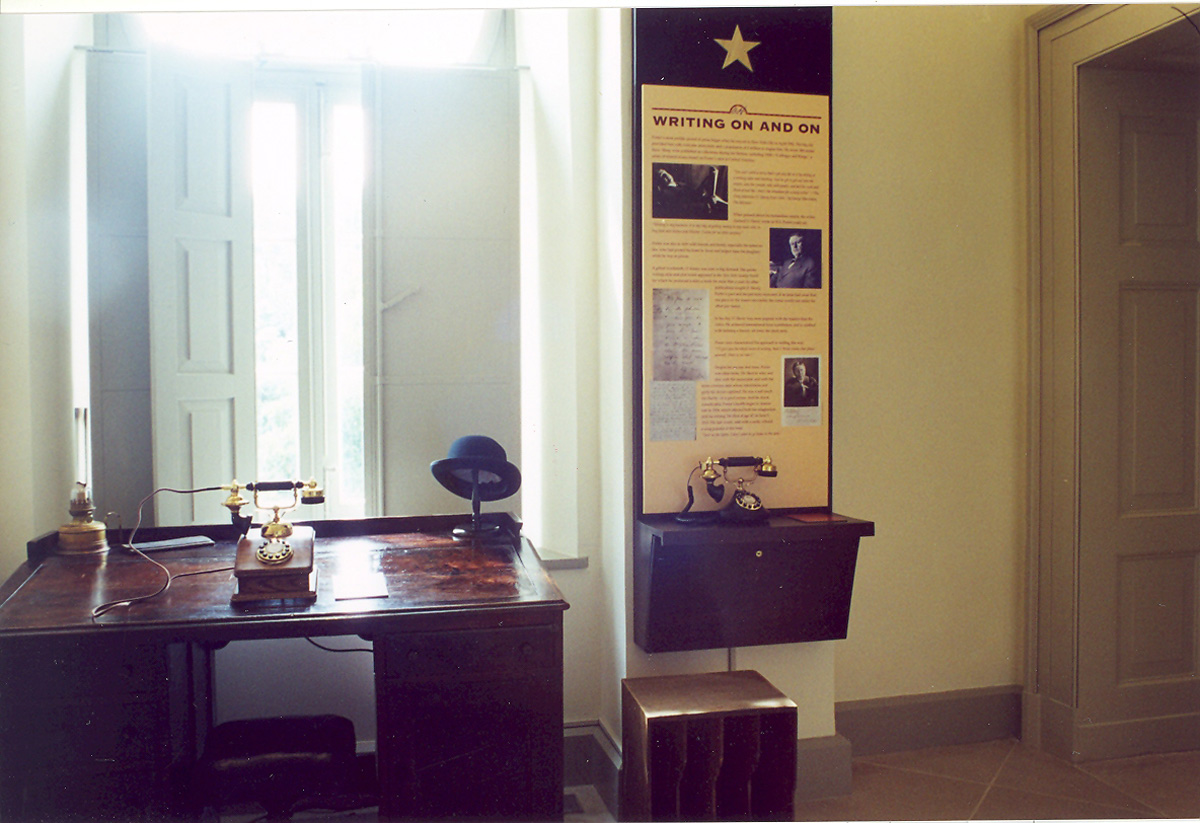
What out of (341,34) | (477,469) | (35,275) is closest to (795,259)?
(477,469)

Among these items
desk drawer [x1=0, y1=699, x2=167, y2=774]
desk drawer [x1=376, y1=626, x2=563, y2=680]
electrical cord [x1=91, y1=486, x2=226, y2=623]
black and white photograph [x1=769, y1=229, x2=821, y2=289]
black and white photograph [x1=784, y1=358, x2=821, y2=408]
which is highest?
black and white photograph [x1=769, y1=229, x2=821, y2=289]

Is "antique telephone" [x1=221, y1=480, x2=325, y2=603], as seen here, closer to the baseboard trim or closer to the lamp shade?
the lamp shade

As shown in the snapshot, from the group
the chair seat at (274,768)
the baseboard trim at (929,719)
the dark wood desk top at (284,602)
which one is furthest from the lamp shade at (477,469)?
the baseboard trim at (929,719)

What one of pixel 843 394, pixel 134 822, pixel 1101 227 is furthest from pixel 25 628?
pixel 1101 227

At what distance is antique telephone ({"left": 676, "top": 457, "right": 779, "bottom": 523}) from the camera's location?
283cm

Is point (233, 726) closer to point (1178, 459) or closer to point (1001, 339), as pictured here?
point (1001, 339)

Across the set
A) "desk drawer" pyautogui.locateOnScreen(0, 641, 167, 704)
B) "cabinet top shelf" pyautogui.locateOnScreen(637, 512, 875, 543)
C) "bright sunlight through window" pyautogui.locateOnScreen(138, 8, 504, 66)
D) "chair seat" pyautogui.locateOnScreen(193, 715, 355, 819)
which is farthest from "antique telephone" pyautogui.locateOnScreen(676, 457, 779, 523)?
"bright sunlight through window" pyautogui.locateOnScreen(138, 8, 504, 66)

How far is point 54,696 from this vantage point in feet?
6.74

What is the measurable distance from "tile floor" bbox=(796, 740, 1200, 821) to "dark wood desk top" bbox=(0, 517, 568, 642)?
1373 mm

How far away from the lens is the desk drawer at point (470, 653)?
2.20 m

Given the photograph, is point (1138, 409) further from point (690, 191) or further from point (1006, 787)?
point (690, 191)

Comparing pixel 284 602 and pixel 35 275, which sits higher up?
pixel 35 275

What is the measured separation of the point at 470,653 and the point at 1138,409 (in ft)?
9.08

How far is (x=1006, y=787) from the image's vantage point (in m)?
3.17
